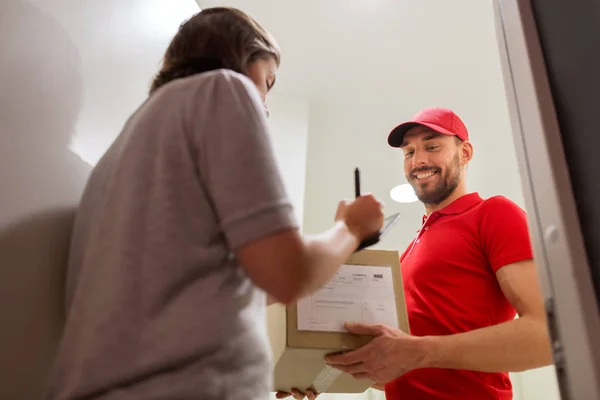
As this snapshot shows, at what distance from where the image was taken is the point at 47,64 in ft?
2.41

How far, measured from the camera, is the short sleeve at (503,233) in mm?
1086

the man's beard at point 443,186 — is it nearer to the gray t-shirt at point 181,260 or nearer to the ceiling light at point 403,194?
the gray t-shirt at point 181,260

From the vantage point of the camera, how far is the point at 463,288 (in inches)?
45.1

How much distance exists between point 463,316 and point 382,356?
0.93 ft

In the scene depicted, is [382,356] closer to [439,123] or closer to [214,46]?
[214,46]

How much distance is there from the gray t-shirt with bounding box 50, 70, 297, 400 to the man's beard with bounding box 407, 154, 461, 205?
3.16ft

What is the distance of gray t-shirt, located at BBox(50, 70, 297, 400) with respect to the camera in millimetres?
479

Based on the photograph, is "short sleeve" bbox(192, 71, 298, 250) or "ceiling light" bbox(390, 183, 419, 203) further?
"ceiling light" bbox(390, 183, 419, 203)

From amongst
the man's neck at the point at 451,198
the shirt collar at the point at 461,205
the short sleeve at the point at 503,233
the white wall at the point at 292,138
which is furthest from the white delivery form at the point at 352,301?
the white wall at the point at 292,138

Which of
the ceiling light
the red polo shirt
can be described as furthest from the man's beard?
the ceiling light

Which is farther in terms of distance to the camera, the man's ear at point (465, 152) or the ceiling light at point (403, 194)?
the ceiling light at point (403, 194)

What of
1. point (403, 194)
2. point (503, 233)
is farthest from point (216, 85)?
point (403, 194)

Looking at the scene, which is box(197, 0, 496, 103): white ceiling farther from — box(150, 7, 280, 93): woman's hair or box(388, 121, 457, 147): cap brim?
box(150, 7, 280, 93): woman's hair

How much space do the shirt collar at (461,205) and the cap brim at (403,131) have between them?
0.21 metres
